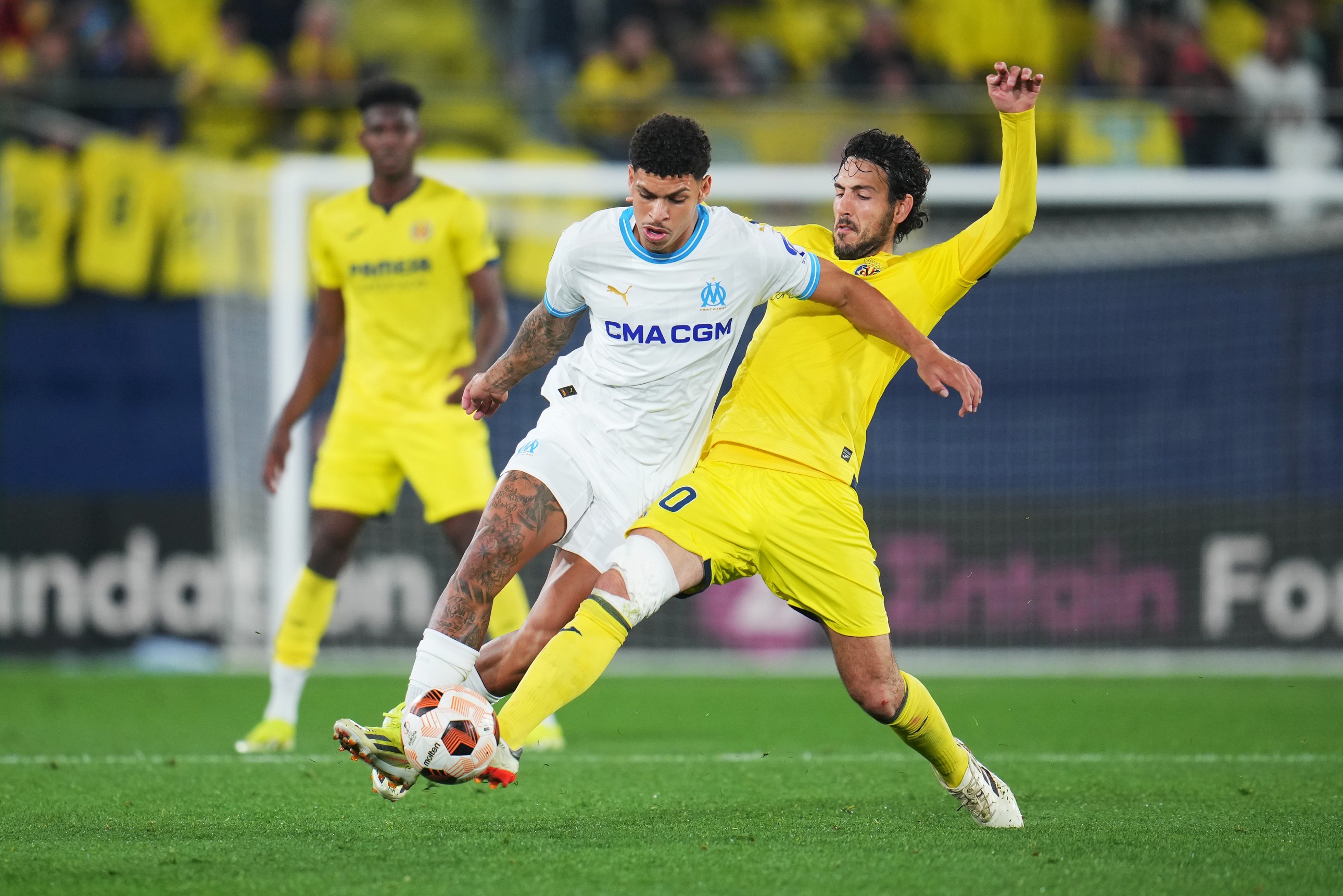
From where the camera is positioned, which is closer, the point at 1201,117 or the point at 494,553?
the point at 494,553

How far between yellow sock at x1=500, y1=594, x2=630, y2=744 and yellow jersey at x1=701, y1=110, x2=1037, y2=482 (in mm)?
739

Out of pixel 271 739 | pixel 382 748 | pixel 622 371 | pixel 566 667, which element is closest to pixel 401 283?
pixel 271 739

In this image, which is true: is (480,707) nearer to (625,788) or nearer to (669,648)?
(625,788)

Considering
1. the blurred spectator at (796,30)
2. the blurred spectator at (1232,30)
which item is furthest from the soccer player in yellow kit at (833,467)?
the blurred spectator at (1232,30)

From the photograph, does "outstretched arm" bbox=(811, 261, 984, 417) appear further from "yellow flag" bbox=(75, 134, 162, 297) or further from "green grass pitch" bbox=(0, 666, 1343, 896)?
"yellow flag" bbox=(75, 134, 162, 297)

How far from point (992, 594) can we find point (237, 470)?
5.09 meters

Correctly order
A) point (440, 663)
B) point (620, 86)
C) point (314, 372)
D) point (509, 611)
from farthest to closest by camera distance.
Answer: point (620, 86) < point (314, 372) < point (509, 611) < point (440, 663)

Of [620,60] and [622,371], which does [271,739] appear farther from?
[620,60]

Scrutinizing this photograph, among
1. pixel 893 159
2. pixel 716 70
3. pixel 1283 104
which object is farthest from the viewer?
pixel 716 70

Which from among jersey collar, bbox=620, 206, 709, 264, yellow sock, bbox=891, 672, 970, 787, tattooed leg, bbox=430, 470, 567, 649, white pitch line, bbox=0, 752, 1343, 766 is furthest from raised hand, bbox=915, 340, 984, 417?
white pitch line, bbox=0, 752, 1343, 766

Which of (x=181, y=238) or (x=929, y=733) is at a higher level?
(x=181, y=238)

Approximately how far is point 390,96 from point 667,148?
250 cm

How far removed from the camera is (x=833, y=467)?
4730mm

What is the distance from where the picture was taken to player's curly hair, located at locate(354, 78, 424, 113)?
6484 mm
